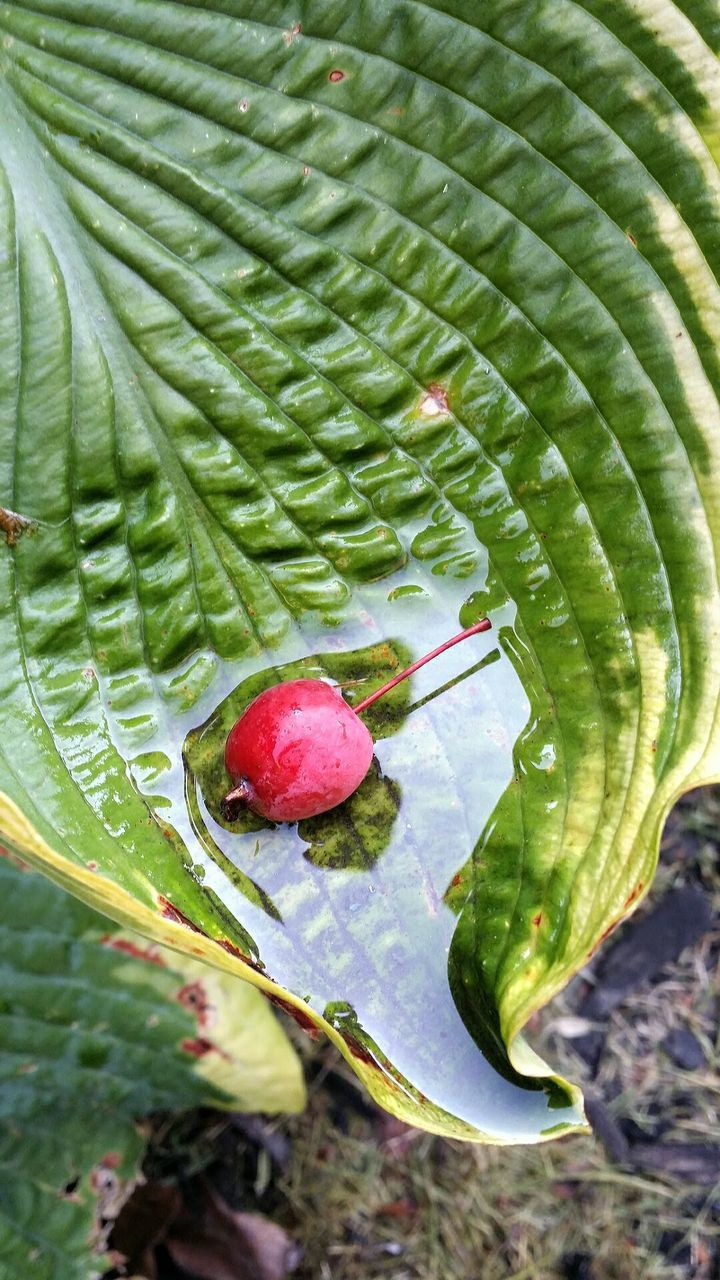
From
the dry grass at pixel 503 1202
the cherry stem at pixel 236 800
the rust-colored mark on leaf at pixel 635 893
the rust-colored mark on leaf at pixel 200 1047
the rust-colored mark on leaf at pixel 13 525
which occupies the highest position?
the rust-colored mark on leaf at pixel 13 525

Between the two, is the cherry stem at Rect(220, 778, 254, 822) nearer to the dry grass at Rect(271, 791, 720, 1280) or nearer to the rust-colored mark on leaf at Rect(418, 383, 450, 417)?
the rust-colored mark on leaf at Rect(418, 383, 450, 417)

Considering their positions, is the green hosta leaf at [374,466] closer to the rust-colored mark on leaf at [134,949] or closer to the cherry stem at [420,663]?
the cherry stem at [420,663]

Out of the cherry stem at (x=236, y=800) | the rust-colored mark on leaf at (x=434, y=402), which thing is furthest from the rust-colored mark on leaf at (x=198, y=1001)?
the rust-colored mark on leaf at (x=434, y=402)

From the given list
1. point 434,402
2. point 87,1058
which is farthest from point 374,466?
point 87,1058

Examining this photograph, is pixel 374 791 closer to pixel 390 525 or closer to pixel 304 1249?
pixel 390 525

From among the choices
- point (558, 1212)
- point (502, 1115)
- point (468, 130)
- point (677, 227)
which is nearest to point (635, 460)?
point (677, 227)
